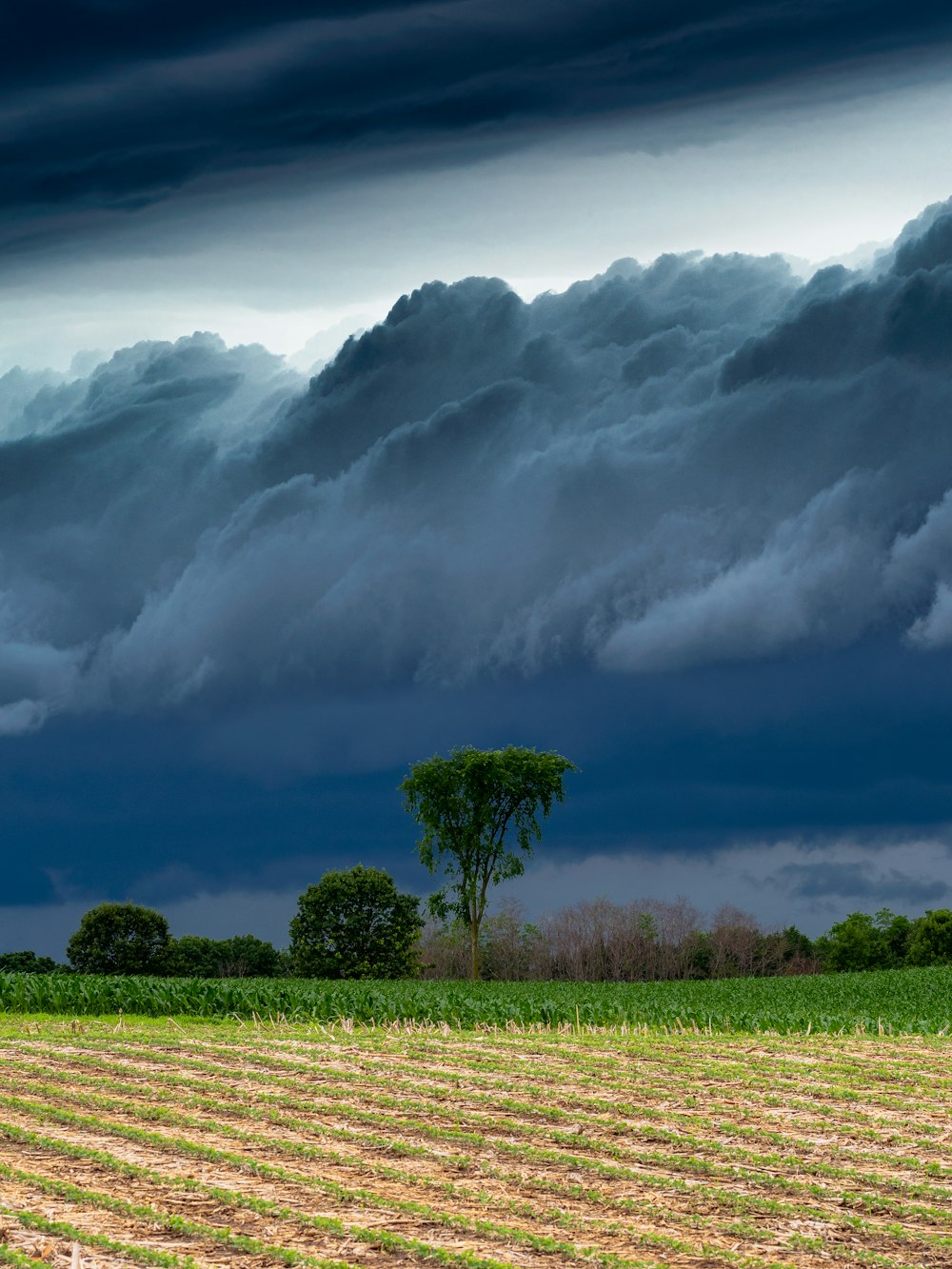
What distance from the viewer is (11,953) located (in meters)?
40.9

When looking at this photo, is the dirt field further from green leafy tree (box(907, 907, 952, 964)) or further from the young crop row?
green leafy tree (box(907, 907, 952, 964))

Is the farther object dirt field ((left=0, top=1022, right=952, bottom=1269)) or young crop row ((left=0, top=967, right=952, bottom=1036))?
young crop row ((left=0, top=967, right=952, bottom=1036))

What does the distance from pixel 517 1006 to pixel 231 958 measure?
27514mm

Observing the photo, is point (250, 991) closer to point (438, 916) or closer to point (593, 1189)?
point (593, 1189)

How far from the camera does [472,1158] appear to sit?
944 cm

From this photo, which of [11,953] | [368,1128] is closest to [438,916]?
[11,953]

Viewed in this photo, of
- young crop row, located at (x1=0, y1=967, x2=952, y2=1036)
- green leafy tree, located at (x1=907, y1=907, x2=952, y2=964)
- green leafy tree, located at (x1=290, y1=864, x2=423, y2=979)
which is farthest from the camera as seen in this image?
green leafy tree, located at (x1=907, y1=907, x2=952, y2=964)

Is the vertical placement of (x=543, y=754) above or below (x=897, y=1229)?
above

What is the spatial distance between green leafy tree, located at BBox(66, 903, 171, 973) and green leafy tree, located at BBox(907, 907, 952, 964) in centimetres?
3196

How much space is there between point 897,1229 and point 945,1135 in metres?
3.48

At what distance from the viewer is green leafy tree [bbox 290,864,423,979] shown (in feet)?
137

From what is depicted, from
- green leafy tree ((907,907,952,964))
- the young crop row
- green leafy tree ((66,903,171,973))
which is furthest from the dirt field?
green leafy tree ((907,907,952,964))

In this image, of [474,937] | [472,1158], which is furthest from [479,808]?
[472,1158]

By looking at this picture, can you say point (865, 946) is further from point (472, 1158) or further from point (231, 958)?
point (472, 1158)
